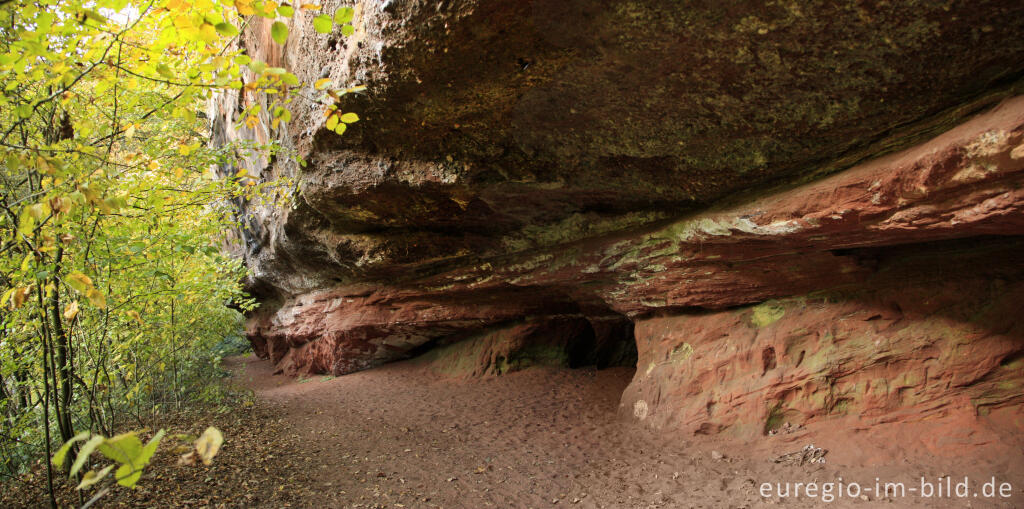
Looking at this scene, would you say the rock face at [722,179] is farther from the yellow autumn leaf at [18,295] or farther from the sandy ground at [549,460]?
the yellow autumn leaf at [18,295]

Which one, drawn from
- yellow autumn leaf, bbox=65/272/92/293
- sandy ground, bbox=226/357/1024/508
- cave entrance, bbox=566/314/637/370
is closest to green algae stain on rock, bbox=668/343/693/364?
sandy ground, bbox=226/357/1024/508

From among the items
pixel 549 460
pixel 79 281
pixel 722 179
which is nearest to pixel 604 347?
pixel 549 460

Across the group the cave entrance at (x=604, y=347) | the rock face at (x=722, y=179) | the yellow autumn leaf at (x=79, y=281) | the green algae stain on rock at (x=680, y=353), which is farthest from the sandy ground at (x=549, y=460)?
the yellow autumn leaf at (x=79, y=281)

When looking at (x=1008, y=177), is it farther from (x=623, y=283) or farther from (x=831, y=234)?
(x=623, y=283)

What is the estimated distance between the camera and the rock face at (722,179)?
4000 mm

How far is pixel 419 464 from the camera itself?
6.79m

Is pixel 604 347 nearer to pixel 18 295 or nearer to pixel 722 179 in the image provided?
pixel 722 179

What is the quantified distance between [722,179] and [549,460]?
13.1ft

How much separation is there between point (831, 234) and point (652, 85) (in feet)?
7.56

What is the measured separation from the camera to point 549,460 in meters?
6.75

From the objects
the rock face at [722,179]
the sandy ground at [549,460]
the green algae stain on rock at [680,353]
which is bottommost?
the sandy ground at [549,460]

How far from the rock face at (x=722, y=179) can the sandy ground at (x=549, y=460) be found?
0.55 m

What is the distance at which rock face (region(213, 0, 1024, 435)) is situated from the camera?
13.1ft

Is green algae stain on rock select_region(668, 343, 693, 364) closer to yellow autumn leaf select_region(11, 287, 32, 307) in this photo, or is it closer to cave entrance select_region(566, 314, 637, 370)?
cave entrance select_region(566, 314, 637, 370)
